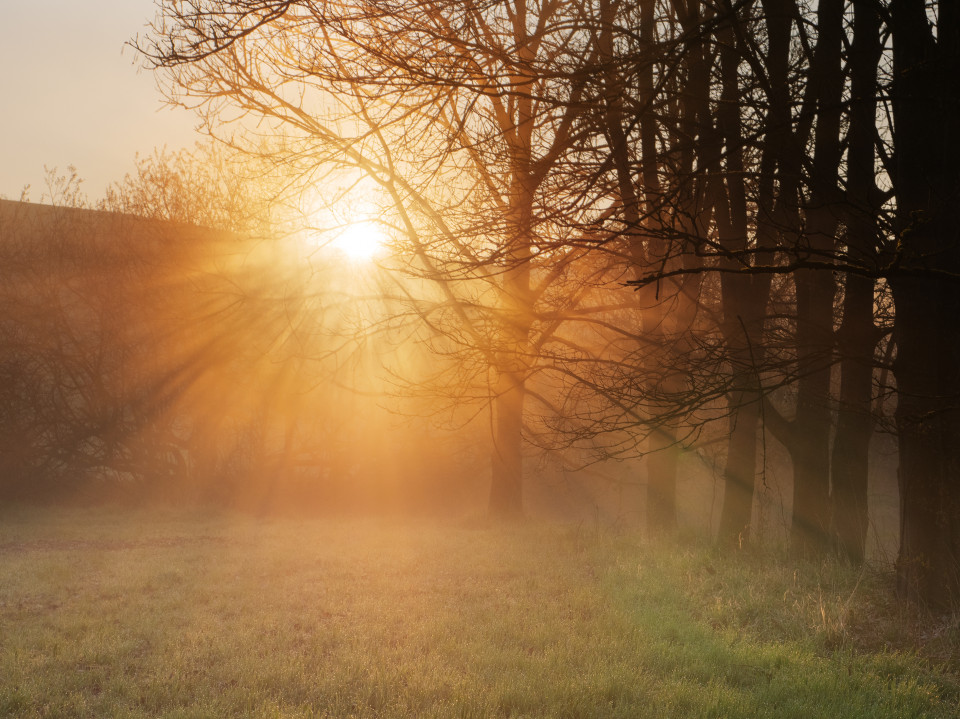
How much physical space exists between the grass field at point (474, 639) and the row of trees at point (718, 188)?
1.38 meters

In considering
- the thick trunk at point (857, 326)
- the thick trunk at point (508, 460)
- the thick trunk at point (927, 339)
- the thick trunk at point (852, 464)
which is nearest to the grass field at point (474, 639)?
the thick trunk at point (927, 339)

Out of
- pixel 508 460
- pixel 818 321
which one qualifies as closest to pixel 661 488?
pixel 508 460

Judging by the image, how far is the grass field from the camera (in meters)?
5.32

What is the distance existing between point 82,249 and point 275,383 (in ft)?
20.3

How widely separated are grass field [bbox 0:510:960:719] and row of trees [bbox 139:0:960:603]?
1.38m

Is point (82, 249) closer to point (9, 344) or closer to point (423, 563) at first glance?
point (9, 344)

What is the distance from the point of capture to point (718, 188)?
11.0m

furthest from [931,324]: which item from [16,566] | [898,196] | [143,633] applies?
[16,566]

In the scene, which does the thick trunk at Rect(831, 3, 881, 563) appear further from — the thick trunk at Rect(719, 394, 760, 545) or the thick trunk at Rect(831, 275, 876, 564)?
the thick trunk at Rect(719, 394, 760, 545)

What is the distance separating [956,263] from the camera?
23.1 ft

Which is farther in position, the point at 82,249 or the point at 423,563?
the point at 82,249

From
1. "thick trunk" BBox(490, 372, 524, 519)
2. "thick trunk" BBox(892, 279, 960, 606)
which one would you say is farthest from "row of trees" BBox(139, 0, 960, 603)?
"thick trunk" BBox(490, 372, 524, 519)

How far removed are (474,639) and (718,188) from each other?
730 cm

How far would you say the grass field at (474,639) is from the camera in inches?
210
